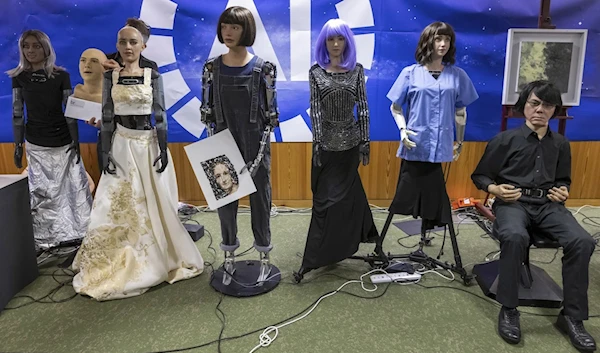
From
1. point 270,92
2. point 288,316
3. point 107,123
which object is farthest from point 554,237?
point 107,123

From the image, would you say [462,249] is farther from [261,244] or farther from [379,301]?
[261,244]

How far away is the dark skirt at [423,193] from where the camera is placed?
263 centimetres

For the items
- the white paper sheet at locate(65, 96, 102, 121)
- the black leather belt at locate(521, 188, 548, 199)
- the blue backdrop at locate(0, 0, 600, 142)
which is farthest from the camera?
the blue backdrop at locate(0, 0, 600, 142)

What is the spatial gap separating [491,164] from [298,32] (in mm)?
2096

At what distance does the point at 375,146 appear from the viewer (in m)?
3.93

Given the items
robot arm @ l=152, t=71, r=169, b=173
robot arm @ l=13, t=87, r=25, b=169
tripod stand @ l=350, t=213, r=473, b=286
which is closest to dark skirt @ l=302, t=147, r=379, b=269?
tripod stand @ l=350, t=213, r=473, b=286

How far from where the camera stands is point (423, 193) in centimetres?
266

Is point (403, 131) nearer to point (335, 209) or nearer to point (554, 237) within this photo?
point (335, 209)

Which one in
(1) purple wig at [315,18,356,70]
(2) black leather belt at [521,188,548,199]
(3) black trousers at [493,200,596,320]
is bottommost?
(3) black trousers at [493,200,596,320]

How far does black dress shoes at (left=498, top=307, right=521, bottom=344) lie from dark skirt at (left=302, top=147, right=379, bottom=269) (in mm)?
916

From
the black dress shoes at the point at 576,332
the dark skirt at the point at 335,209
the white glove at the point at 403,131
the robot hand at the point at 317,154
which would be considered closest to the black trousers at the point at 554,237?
the black dress shoes at the point at 576,332

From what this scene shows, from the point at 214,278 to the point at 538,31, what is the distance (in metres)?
2.99

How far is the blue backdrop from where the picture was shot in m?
3.65

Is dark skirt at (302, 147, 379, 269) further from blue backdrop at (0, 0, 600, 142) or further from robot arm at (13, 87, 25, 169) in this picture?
robot arm at (13, 87, 25, 169)
